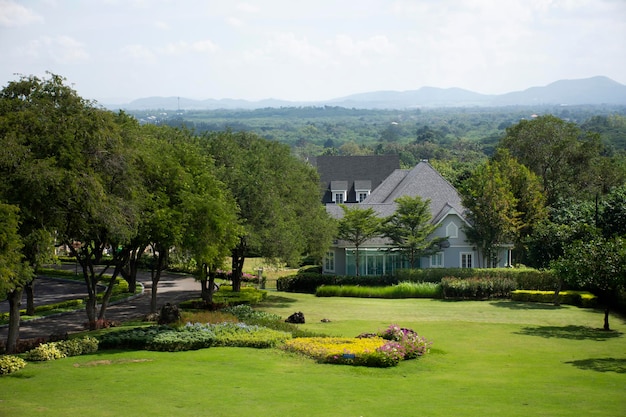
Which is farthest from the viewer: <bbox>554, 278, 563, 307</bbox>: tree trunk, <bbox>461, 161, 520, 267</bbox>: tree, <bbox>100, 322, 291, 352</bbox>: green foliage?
<bbox>461, 161, 520, 267</bbox>: tree

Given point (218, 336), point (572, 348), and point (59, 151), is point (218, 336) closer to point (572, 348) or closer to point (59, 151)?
point (59, 151)

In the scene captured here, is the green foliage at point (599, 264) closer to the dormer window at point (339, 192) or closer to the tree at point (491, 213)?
the tree at point (491, 213)

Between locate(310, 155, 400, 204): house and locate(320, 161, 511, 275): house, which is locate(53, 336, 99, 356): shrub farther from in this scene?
locate(310, 155, 400, 204): house

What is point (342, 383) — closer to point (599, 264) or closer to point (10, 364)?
point (10, 364)

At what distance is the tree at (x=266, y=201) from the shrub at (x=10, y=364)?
1810 cm

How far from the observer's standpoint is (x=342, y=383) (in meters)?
22.5

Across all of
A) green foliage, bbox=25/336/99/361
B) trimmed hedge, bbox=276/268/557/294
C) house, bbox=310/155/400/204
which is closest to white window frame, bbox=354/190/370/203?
house, bbox=310/155/400/204

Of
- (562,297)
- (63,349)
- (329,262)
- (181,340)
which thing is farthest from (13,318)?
(329,262)

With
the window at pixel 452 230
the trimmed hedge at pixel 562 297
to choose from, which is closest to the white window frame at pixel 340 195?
the window at pixel 452 230

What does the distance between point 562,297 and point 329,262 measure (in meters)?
20.7

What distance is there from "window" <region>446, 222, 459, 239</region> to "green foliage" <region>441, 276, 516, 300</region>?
8.13 metres

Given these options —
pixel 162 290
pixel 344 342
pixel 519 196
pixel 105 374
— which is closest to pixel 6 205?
pixel 105 374

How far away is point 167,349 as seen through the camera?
91.9 feet

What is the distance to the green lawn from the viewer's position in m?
19.1
